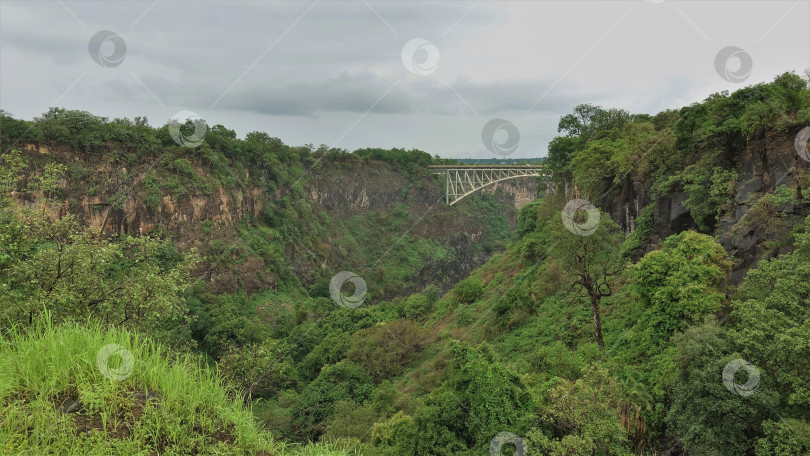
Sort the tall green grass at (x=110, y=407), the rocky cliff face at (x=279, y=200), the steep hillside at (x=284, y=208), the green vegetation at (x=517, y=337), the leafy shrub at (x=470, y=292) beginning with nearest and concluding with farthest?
the tall green grass at (x=110, y=407)
the green vegetation at (x=517, y=337)
the leafy shrub at (x=470, y=292)
the rocky cliff face at (x=279, y=200)
the steep hillside at (x=284, y=208)

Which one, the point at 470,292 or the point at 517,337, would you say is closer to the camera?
the point at 517,337

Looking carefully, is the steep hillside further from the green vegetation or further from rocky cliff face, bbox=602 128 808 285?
rocky cliff face, bbox=602 128 808 285

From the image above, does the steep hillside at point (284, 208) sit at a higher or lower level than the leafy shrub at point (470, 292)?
higher

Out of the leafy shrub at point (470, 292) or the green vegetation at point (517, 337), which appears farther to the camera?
the leafy shrub at point (470, 292)

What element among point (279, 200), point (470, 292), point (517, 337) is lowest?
point (517, 337)

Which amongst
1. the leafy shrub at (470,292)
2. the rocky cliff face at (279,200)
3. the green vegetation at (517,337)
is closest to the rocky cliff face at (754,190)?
the green vegetation at (517,337)

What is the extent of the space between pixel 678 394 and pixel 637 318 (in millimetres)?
7246

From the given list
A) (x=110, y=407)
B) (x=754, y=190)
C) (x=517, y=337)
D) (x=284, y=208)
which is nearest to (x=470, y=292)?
(x=517, y=337)

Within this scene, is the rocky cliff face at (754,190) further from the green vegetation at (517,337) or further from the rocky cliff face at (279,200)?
the rocky cliff face at (279,200)

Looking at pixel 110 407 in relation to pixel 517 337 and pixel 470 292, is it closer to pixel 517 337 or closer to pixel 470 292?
pixel 517 337

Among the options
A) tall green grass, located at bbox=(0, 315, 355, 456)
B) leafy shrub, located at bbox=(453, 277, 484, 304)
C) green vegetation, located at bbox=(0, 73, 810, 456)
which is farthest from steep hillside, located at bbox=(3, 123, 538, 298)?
leafy shrub, located at bbox=(453, 277, 484, 304)

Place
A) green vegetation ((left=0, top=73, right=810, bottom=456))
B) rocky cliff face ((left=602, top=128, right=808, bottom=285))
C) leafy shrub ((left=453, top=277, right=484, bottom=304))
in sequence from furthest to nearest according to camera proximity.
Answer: leafy shrub ((left=453, top=277, right=484, bottom=304)), rocky cliff face ((left=602, top=128, right=808, bottom=285)), green vegetation ((left=0, top=73, right=810, bottom=456))

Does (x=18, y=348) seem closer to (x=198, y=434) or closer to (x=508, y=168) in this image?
(x=198, y=434)

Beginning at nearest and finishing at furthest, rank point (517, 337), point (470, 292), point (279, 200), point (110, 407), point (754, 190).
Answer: point (110, 407) → point (754, 190) → point (517, 337) → point (470, 292) → point (279, 200)
